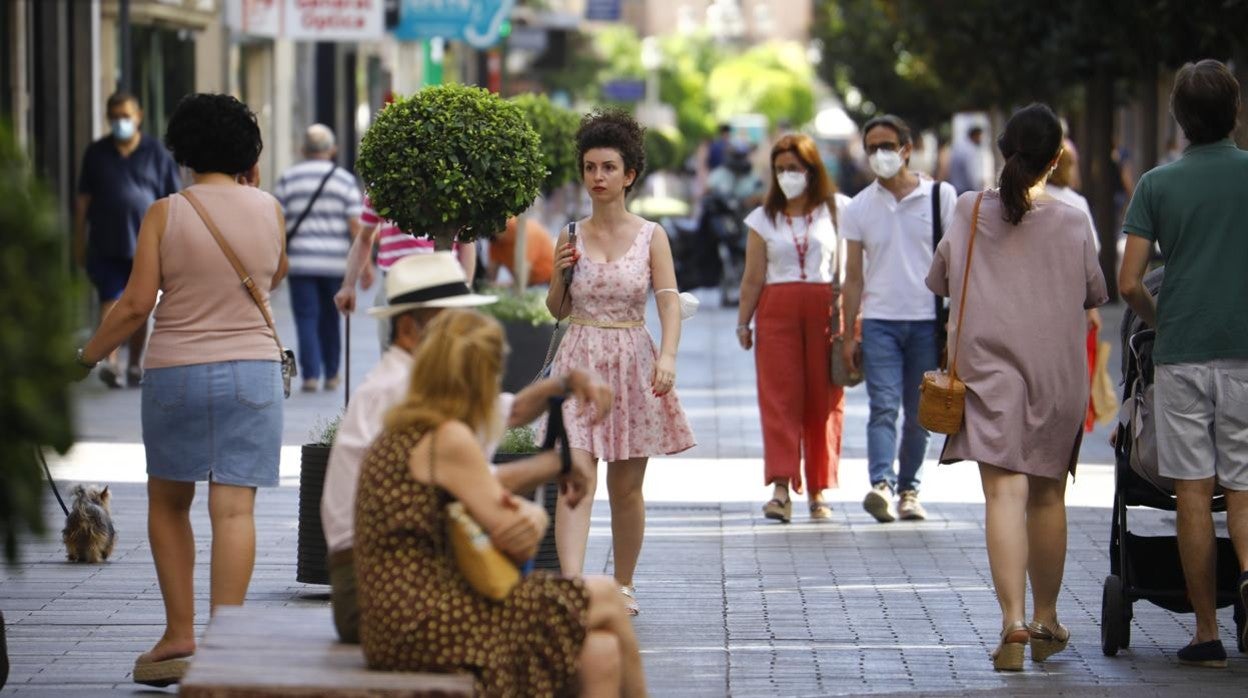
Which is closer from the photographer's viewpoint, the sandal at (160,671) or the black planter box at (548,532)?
the sandal at (160,671)

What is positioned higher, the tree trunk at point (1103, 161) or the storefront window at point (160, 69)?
the storefront window at point (160, 69)

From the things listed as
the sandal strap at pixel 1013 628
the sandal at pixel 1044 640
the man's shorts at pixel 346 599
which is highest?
the man's shorts at pixel 346 599

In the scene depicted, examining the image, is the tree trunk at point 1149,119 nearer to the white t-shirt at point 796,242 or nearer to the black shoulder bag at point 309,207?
the black shoulder bag at point 309,207

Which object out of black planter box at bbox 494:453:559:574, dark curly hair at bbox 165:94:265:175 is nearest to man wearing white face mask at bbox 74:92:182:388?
black planter box at bbox 494:453:559:574

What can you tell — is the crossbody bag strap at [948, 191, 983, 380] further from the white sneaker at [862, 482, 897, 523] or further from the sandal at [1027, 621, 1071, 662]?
the white sneaker at [862, 482, 897, 523]

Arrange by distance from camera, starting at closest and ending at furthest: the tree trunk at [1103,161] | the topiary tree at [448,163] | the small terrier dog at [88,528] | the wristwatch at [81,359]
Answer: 1. the wristwatch at [81,359]
2. the small terrier dog at [88,528]
3. the topiary tree at [448,163]
4. the tree trunk at [1103,161]

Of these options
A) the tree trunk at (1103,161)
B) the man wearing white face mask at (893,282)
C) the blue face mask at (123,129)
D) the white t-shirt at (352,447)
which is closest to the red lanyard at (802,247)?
the man wearing white face mask at (893,282)

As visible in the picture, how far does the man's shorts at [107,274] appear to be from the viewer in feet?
52.0

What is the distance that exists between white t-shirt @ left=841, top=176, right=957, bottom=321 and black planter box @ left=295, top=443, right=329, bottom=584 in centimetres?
341

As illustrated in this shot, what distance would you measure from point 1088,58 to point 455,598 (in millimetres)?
21197

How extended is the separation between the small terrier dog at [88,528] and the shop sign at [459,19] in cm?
1347

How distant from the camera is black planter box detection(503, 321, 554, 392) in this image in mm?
14523

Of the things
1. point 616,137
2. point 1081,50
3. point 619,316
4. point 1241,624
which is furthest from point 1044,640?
point 1081,50

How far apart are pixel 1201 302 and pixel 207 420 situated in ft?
10.1
